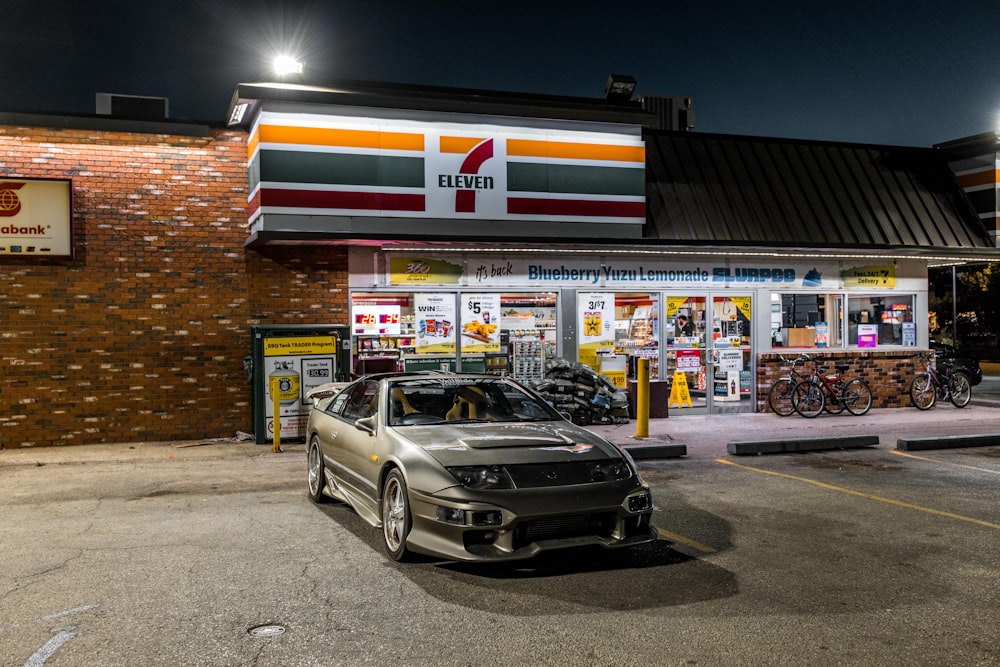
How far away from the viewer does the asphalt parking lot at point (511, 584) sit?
4531 millimetres

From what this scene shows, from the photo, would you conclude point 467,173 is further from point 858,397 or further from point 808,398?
point 858,397

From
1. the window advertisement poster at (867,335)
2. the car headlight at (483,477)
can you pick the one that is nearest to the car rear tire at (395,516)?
the car headlight at (483,477)

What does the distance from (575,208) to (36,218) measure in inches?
333

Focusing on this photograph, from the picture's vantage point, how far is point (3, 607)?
523cm

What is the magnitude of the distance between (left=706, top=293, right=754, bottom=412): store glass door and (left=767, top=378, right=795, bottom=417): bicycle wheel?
0.42 meters

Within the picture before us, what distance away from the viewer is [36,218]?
12625 millimetres

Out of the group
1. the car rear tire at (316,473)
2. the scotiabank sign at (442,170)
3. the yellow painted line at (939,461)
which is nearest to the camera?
the car rear tire at (316,473)

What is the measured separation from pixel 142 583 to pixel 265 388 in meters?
7.04

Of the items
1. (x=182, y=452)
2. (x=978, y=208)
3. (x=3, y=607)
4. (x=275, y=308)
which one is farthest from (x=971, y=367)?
(x=3, y=607)

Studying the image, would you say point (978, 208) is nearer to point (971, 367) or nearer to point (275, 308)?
point (971, 367)

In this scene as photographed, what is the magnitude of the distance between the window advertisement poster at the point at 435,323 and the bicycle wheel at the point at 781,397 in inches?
246

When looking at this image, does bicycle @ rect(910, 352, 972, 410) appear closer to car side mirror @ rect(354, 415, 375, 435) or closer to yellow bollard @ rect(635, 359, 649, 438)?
yellow bollard @ rect(635, 359, 649, 438)

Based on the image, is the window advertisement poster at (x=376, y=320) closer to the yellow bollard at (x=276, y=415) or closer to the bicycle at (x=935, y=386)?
the yellow bollard at (x=276, y=415)

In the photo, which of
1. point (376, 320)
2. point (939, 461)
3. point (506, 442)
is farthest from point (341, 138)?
point (939, 461)
